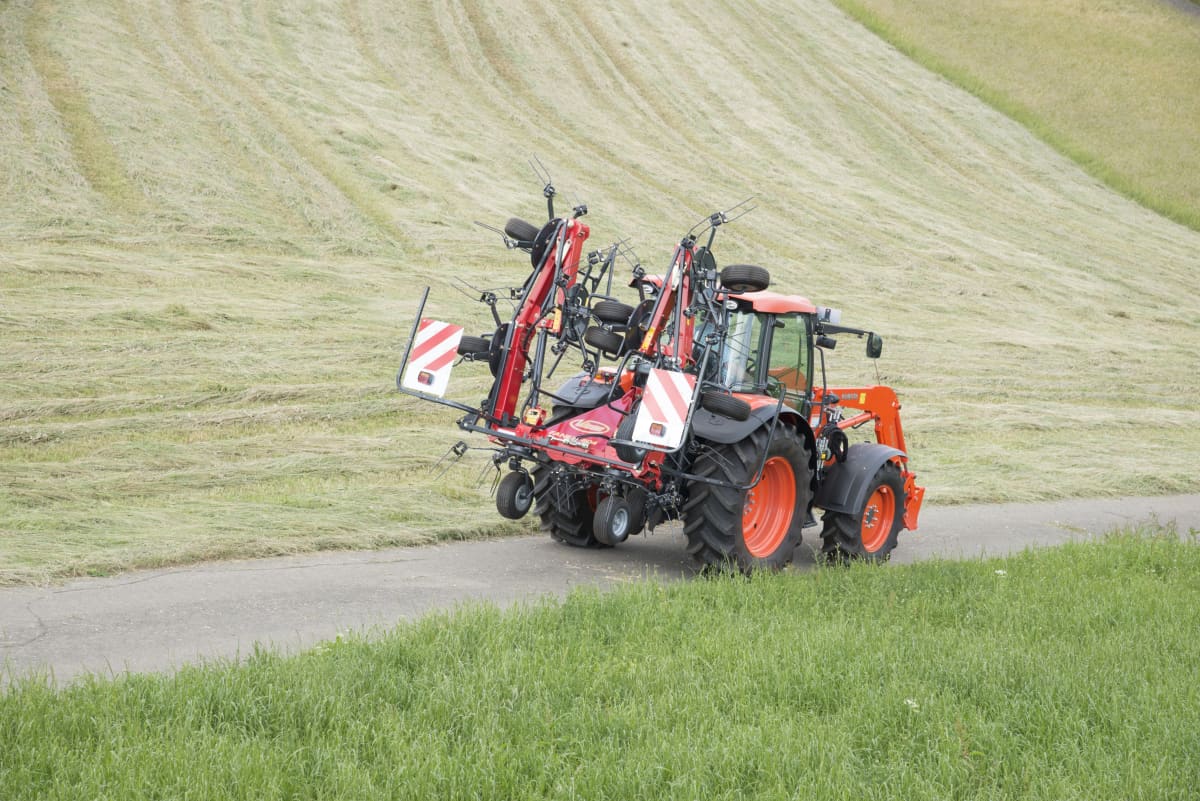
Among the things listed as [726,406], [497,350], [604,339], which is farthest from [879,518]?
[497,350]

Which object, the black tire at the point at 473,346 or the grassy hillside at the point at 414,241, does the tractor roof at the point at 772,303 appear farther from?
the grassy hillside at the point at 414,241

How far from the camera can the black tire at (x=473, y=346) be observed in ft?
26.0

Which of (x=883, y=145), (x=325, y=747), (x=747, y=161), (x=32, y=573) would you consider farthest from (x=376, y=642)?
(x=883, y=145)

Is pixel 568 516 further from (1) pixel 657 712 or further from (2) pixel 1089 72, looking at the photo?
(2) pixel 1089 72

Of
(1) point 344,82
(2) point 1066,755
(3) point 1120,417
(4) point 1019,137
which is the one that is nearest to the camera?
(2) point 1066,755

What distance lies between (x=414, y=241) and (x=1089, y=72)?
31.7m

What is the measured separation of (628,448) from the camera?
24.9 feet

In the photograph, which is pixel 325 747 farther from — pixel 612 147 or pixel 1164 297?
pixel 1164 297

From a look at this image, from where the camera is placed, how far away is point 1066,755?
4672 mm

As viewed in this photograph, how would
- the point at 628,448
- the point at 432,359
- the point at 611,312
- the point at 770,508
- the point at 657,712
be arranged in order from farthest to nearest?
the point at 770,508
the point at 611,312
the point at 432,359
the point at 628,448
the point at 657,712

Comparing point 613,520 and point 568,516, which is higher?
point 613,520

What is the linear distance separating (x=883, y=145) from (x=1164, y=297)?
350 inches

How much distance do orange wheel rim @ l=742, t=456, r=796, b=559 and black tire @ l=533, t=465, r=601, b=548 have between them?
1172 mm

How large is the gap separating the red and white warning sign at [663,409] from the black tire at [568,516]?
4.06 ft
